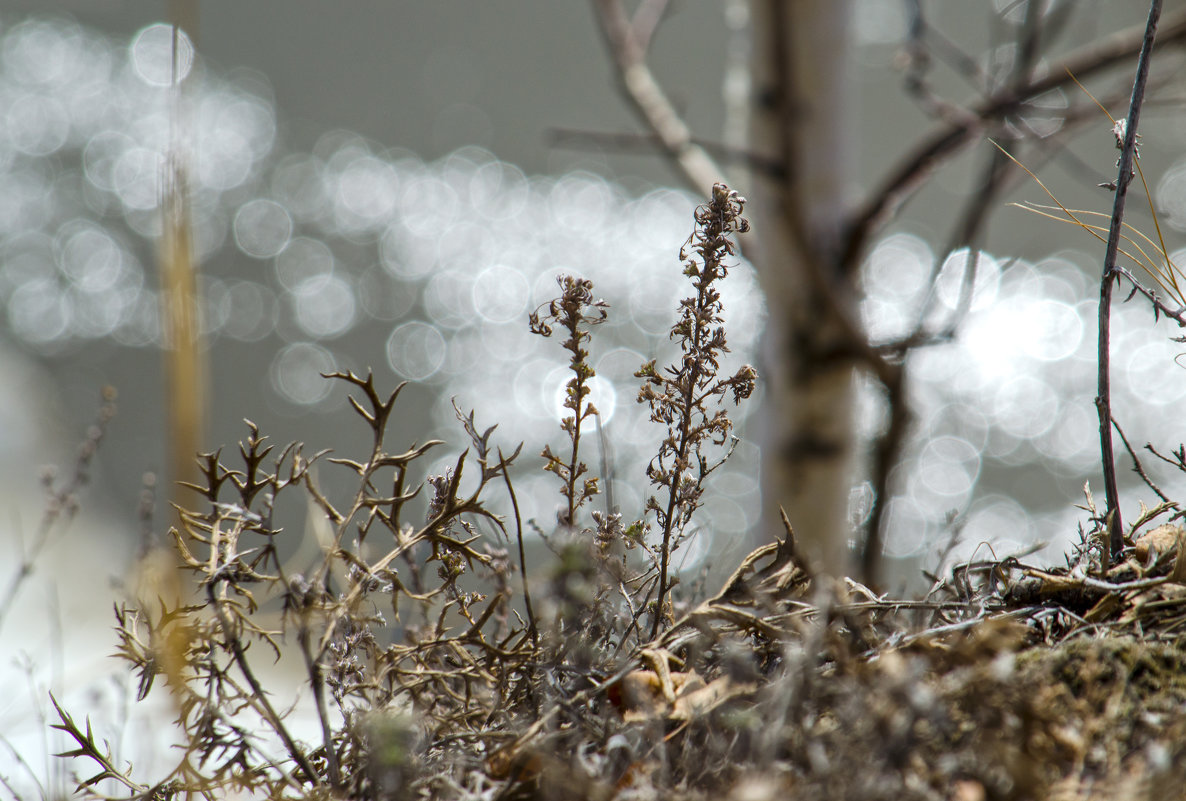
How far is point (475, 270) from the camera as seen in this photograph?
5.79 m

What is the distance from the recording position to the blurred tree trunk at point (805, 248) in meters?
1.84

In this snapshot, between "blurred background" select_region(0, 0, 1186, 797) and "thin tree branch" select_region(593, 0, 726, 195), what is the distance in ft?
6.59

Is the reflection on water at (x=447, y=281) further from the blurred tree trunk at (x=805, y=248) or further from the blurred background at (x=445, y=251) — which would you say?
the blurred tree trunk at (x=805, y=248)

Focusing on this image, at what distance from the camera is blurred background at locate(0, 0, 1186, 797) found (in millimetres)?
4824

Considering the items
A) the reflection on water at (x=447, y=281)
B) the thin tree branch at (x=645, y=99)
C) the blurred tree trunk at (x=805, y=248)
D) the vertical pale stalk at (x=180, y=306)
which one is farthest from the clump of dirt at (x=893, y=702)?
the reflection on water at (x=447, y=281)

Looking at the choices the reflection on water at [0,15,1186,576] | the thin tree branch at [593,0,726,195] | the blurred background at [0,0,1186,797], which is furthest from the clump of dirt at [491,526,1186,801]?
the reflection on water at [0,15,1186,576]

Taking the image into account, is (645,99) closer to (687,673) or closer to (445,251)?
(687,673)

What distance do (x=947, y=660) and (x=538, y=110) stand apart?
6330 mm

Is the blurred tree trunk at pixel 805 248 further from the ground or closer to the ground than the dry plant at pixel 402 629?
further from the ground

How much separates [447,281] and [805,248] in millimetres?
4138

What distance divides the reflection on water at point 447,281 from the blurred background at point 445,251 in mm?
18

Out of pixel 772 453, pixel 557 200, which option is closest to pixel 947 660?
pixel 772 453

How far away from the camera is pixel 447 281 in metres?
5.71

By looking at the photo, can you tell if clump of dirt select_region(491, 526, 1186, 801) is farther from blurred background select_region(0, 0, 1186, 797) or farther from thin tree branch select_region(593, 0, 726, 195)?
blurred background select_region(0, 0, 1186, 797)
